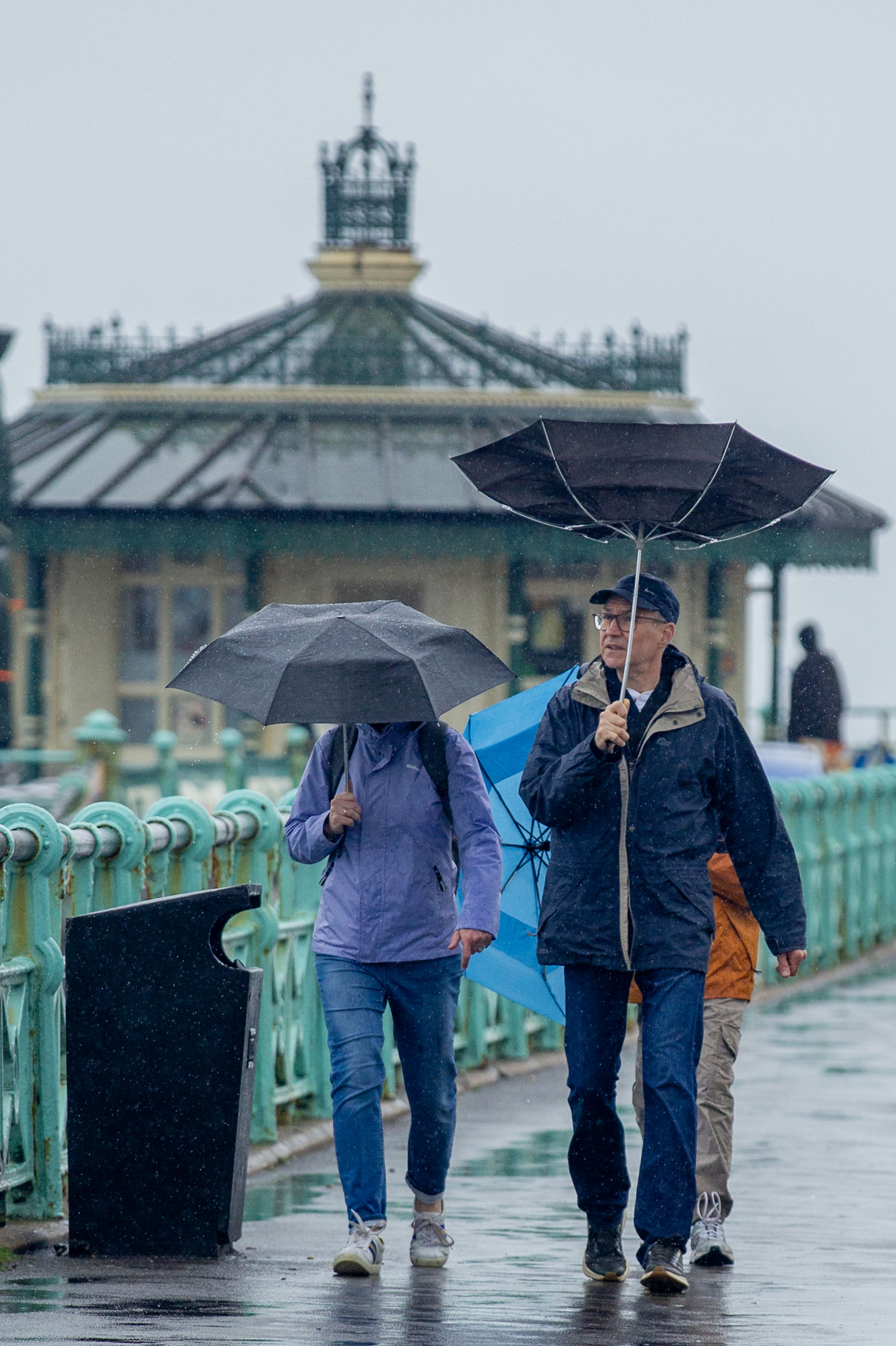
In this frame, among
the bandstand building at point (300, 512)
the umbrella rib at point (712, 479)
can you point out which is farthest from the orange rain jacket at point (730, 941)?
the bandstand building at point (300, 512)

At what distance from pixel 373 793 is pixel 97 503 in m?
21.5

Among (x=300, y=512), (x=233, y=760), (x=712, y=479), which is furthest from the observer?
(x=300, y=512)

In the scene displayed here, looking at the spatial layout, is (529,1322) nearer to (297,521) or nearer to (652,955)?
(652,955)

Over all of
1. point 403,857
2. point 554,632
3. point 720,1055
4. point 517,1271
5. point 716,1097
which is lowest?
point 517,1271

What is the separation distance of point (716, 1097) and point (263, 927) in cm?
229

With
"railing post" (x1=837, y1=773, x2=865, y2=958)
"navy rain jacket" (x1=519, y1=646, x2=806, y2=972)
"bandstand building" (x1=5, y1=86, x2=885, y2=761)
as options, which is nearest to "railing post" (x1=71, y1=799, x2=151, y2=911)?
"navy rain jacket" (x1=519, y1=646, x2=806, y2=972)

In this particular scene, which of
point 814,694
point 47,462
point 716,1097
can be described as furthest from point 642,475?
point 47,462

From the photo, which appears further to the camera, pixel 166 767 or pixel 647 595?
pixel 166 767

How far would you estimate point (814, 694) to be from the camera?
79.0 ft

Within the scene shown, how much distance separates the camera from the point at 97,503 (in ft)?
91.1

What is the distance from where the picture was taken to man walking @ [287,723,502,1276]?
6570 millimetres

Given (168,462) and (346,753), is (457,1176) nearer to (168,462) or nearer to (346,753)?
(346,753)

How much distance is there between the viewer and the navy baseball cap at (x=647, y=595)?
21.1 ft

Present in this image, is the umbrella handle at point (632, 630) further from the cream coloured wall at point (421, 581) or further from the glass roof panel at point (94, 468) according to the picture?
the cream coloured wall at point (421, 581)
